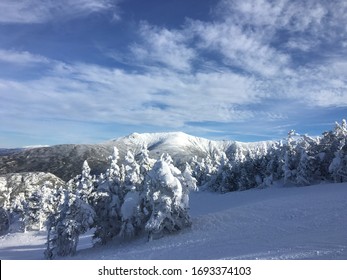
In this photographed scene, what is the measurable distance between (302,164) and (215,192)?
23.0 metres

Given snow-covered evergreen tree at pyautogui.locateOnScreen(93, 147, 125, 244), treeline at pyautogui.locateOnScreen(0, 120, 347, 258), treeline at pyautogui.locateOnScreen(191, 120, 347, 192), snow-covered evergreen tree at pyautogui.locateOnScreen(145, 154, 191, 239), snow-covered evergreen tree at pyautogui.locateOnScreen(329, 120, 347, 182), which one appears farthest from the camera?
treeline at pyautogui.locateOnScreen(191, 120, 347, 192)

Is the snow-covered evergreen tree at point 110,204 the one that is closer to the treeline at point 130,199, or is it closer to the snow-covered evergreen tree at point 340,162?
the treeline at point 130,199

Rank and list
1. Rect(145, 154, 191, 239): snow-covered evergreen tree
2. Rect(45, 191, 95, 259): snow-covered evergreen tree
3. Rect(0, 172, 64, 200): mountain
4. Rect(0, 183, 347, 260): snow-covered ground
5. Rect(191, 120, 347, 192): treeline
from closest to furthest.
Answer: Rect(0, 183, 347, 260): snow-covered ground < Rect(145, 154, 191, 239): snow-covered evergreen tree < Rect(45, 191, 95, 259): snow-covered evergreen tree < Rect(191, 120, 347, 192): treeline < Rect(0, 172, 64, 200): mountain

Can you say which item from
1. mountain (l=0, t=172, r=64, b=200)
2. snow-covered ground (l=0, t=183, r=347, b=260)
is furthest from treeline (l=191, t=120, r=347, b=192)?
mountain (l=0, t=172, r=64, b=200)

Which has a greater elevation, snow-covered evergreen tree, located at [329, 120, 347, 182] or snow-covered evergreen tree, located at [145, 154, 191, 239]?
snow-covered evergreen tree, located at [329, 120, 347, 182]

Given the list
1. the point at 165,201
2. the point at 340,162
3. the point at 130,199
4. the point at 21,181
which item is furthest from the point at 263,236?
the point at 21,181

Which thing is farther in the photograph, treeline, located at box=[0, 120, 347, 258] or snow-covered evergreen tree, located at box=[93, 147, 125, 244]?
snow-covered evergreen tree, located at box=[93, 147, 125, 244]

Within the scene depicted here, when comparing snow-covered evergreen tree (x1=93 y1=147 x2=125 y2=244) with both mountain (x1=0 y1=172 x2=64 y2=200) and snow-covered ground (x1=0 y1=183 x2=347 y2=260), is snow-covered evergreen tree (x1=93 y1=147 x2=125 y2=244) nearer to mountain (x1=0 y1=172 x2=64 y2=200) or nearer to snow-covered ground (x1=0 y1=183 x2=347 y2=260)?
snow-covered ground (x1=0 y1=183 x2=347 y2=260)

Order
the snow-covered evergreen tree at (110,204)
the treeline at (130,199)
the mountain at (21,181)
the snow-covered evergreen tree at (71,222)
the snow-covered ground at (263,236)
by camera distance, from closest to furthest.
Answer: the snow-covered ground at (263,236) → the treeline at (130,199) → the snow-covered evergreen tree at (110,204) → the snow-covered evergreen tree at (71,222) → the mountain at (21,181)

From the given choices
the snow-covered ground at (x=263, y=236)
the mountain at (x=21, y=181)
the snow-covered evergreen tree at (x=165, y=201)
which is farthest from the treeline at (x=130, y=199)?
the mountain at (x=21, y=181)

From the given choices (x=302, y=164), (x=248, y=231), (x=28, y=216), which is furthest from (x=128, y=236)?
(x=28, y=216)

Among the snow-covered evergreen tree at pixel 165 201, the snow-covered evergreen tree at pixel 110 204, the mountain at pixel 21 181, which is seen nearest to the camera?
the snow-covered evergreen tree at pixel 165 201

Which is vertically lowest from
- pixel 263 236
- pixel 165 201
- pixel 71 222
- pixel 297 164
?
pixel 71 222

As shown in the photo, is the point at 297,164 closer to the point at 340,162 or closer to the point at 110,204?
the point at 340,162
